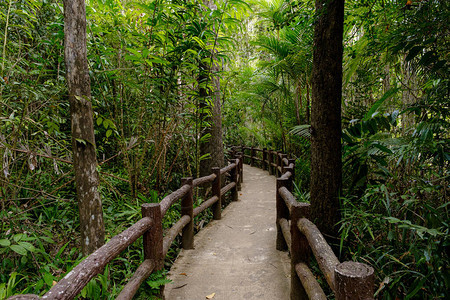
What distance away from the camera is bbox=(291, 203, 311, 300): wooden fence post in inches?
102

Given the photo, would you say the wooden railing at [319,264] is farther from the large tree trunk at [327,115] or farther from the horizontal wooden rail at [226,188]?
the horizontal wooden rail at [226,188]

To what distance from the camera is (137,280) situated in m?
2.29

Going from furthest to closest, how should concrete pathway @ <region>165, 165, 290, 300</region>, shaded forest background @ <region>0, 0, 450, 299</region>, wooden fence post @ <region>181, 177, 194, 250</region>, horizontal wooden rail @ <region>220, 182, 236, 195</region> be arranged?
horizontal wooden rail @ <region>220, 182, 236, 195</region>
wooden fence post @ <region>181, 177, 194, 250</region>
concrete pathway @ <region>165, 165, 290, 300</region>
shaded forest background @ <region>0, 0, 450, 299</region>

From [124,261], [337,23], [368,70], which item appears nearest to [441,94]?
[337,23]

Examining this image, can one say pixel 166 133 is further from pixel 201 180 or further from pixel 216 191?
pixel 216 191

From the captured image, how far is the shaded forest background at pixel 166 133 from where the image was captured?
7.98 ft

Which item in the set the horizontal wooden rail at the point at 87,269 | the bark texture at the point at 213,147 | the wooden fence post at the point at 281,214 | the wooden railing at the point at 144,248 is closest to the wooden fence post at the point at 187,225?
the wooden railing at the point at 144,248

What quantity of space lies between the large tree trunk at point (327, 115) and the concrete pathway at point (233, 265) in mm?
818

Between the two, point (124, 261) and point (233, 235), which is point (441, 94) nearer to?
point (233, 235)

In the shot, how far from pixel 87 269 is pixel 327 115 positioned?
2580mm

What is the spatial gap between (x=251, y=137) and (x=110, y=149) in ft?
36.9

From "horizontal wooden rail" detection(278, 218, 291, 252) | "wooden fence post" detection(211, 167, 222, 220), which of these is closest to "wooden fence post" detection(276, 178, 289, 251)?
"horizontal wooden rail" detection(278, 218, 291, 252)

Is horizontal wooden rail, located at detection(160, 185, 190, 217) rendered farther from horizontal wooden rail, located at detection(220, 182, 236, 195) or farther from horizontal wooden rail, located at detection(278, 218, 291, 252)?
horizontal wooden rail, located at detection(220, 182, 236, 195)

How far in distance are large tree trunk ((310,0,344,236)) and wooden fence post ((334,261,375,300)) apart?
171 cm
